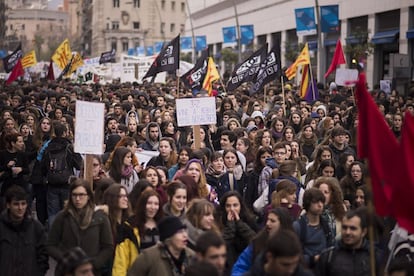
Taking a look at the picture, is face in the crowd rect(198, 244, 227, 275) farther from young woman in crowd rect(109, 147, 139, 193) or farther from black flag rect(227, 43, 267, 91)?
black flag rect(227, 43, 267, 91)

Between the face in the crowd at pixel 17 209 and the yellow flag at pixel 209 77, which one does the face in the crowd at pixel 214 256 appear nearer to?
the face in the crowd at pixel 17 209

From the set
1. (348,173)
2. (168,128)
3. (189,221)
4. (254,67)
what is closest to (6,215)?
(189,221)

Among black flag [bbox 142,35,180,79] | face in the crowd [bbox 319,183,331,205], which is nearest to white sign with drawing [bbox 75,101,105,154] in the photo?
face in the crowd [bbox 319,183,331,205]

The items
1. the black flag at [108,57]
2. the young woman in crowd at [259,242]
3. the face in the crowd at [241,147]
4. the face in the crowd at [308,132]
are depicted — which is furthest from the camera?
the black flag at [108,57]

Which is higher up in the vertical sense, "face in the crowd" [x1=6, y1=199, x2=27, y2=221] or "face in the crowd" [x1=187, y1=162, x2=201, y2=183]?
"face in the crowd" [x1=187, y1=162, x2=201, y2=183]

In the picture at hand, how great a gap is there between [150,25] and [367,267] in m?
125

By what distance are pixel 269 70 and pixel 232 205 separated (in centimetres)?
1281

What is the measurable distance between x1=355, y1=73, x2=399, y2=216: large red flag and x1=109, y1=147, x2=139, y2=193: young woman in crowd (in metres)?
4.80

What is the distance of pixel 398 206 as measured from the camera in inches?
223

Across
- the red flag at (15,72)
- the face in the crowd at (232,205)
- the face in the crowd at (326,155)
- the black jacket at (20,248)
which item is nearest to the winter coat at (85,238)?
the black jacket at (20,248)

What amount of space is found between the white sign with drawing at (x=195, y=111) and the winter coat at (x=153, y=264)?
273 inches

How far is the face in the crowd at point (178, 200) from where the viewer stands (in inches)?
309

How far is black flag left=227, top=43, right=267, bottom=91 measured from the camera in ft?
69.5

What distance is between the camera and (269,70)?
20391mm
